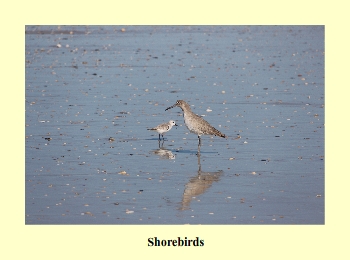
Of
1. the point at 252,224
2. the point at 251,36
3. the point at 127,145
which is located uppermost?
the point at 251,36

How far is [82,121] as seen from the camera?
21453 mm

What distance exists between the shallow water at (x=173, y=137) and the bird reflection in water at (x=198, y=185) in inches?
0.8

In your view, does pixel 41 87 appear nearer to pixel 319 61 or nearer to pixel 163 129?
pixel 163 129

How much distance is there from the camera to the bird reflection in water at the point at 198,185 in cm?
1429

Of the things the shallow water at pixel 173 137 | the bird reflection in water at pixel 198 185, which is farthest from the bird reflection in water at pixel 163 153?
the bird reflection in water at pixel 198 185

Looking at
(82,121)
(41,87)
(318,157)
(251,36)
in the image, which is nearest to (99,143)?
(82,121)

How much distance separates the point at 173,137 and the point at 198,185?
4.90m

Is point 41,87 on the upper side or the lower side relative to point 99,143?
upper

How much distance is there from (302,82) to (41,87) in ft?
29.6

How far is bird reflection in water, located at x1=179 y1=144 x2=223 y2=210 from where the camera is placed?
14289 mm

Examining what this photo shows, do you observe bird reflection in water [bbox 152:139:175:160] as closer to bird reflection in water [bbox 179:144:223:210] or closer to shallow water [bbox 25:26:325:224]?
shallow water [bbox 25:26:325:224]

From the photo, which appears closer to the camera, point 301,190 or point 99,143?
point 301,190

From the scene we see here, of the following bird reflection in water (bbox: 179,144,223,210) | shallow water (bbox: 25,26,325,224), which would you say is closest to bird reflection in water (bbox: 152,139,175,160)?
shallow water (bbox: 25,26,325,224)

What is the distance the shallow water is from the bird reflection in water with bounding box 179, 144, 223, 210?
Result: 0.02 metres
